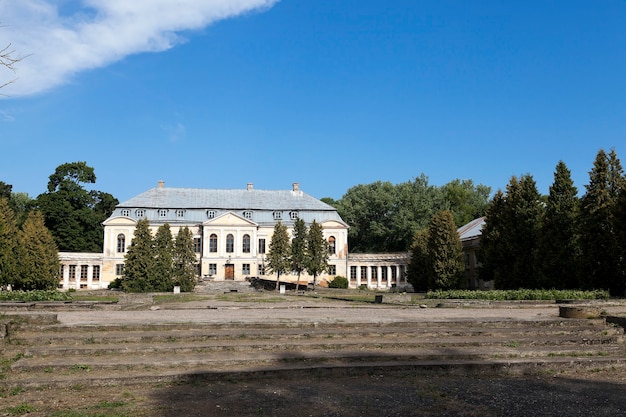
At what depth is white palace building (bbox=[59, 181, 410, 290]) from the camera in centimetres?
5984

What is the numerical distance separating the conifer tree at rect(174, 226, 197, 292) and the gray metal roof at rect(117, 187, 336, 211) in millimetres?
19681

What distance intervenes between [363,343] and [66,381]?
5.80 m

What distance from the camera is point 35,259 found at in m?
40.6

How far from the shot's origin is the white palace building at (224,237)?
196 ft

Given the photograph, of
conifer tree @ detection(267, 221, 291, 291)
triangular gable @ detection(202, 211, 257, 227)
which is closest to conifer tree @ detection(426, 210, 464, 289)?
conifer tree @ detection(267, 221, 291, 291)

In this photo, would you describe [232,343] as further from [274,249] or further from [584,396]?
[274,249]

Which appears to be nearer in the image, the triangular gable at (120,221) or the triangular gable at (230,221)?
the triangular gable at (120,221)

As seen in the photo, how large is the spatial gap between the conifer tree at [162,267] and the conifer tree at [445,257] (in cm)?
1921

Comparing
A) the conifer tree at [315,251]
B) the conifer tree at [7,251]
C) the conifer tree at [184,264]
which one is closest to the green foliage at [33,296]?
the conifer tree at [184,264]

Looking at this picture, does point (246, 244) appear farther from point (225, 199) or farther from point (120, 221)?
point (120, 221)

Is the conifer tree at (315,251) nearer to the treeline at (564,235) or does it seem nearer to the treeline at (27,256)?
the treeline at (564,235)

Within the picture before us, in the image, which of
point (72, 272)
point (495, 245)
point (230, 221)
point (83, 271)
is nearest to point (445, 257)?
point (495, 245)

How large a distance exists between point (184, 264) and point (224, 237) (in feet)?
64.4

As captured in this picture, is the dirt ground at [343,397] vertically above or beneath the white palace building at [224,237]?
beneath
